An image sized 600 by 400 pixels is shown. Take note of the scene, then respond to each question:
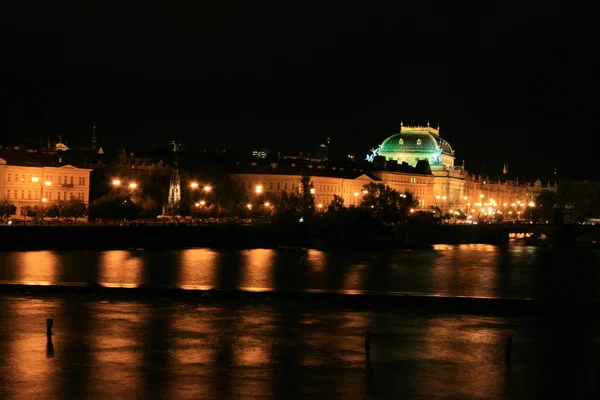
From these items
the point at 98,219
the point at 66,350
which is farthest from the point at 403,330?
the point at 98,219

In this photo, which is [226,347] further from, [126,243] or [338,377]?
[126,243]

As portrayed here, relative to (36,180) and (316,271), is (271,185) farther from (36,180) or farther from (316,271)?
(316,271)

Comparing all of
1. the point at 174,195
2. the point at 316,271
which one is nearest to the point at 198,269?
the point at 316,271

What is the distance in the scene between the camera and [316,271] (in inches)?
1972

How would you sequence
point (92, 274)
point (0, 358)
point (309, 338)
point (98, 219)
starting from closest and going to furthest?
1. point (0, 358)
2. point (309, 338)
3. point (92, 274)
4. point (98, 219)

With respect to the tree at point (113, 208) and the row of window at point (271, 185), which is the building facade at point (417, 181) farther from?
the tree at point (113, 208)

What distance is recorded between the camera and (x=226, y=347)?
23.1 meters

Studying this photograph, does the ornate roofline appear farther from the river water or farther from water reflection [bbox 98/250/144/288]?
the river water

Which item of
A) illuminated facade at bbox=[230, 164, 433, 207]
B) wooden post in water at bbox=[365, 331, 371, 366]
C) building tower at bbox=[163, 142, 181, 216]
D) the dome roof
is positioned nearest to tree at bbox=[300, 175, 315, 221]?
building tower at bbox=[163, 142, 181, 216]

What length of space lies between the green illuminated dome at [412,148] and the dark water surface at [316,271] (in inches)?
4059

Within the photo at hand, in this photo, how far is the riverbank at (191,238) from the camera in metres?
58.4

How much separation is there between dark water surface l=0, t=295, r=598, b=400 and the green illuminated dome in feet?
464

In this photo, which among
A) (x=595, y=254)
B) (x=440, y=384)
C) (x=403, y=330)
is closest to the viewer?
(x=440, y=384)

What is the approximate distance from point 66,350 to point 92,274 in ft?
70.9
